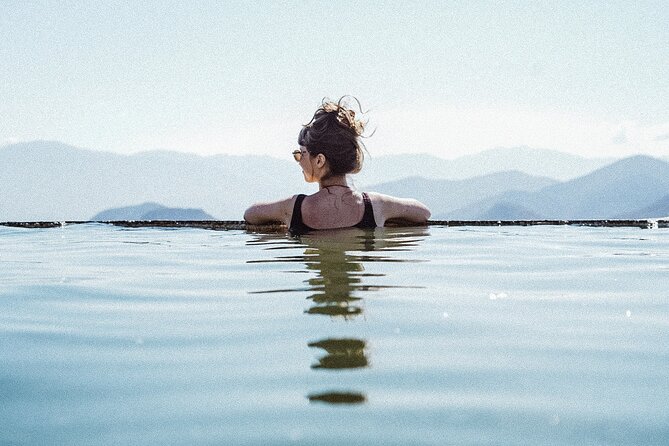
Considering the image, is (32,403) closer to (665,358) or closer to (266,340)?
(266,340)

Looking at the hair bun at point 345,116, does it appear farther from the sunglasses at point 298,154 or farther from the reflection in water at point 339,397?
the reflection in water at point 339,397

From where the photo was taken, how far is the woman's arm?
235 inches

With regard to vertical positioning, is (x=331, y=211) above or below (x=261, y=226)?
above

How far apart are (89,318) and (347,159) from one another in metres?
3.86

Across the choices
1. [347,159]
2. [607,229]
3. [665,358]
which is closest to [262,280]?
[665,358]

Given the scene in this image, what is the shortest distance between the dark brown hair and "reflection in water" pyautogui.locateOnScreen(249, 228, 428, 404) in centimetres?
64

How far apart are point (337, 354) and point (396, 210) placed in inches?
180

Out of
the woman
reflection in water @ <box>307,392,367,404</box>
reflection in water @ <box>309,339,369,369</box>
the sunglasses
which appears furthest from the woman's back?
reflection in water @ <box>307,392,367,404</box>

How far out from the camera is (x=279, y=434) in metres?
1.30

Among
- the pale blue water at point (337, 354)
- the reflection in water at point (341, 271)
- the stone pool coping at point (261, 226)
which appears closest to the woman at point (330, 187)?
the reflection in water at point (341, 271)

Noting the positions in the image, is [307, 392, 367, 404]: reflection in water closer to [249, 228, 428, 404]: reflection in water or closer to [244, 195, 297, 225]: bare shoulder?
→ [249, 228, 428, 404]: reflection in water

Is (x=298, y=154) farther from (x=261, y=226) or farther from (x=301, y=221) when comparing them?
(x=261, y=226)

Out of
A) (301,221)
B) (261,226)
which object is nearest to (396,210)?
(301,221)

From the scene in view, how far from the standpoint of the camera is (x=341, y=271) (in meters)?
3.27
